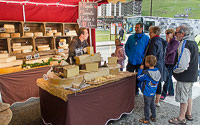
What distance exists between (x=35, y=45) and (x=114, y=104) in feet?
10.0

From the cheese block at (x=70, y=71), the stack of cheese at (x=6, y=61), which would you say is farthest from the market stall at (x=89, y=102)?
the stack of cheese at (x=6, y=61)

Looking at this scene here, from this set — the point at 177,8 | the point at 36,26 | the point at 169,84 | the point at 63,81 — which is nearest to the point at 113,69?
the point at 63,81

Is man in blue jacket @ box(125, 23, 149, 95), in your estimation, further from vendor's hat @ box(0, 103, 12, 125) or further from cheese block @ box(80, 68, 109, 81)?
vendor's hat @ box(0, 103, 12, 125)

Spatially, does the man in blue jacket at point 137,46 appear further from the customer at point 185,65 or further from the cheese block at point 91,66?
A: the cheese block at point 91,66

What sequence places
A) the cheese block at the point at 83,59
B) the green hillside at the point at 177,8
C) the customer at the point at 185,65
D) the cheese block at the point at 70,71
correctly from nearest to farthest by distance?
the cheese block at the point at 70,71
the cheese block at the point at 83,59
the customer at the point at 185,65
the green hillside at the point at 177,8

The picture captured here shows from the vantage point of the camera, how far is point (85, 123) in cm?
227

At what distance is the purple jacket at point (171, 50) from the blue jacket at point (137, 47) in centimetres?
73

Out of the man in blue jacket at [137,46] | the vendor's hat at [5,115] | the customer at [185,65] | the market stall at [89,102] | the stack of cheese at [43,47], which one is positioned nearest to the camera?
the vendor's hat at [5,115]

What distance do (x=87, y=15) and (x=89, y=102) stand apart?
173 centimetres

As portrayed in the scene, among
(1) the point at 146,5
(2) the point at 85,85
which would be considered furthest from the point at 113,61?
(1) the point at 146,5

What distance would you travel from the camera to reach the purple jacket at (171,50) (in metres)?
3.74

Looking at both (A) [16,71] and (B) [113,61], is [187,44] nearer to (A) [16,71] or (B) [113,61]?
(B) [113,61]

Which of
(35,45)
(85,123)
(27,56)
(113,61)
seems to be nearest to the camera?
(85,123)

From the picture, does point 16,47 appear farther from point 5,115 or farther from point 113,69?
point 5,115
